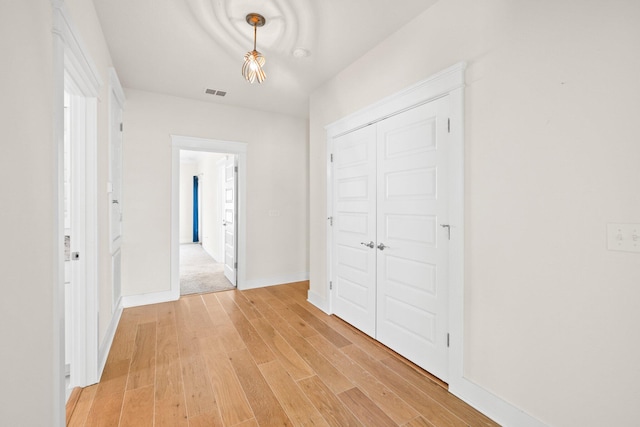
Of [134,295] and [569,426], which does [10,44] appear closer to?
[569,426]

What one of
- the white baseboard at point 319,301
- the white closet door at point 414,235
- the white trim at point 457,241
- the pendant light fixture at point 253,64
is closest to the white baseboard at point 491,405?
the white trim at point 457,241

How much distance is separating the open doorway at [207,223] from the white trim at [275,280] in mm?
335

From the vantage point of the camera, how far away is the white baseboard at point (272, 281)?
14.5 ft

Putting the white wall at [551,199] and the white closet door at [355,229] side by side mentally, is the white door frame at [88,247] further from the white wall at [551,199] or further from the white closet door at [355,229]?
the white wall at [551,199]

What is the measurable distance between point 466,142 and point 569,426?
1.66 metres

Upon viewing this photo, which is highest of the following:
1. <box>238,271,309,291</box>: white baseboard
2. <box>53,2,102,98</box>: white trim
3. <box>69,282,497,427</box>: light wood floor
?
<box>53,2,102,98</box>: white trim

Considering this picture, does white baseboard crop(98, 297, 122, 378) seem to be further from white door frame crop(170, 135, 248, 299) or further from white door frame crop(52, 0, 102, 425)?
white door frame crop(170, 135, 248, 299)

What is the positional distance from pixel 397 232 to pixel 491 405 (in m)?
1.31

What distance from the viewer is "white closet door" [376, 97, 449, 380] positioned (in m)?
2.12

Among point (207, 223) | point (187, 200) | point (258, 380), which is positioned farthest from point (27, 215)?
point (187, 200)

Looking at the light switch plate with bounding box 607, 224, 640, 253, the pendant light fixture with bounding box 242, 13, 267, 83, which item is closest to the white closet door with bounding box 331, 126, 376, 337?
the pendant light fixture with bounding box 242, 13, 267, 83

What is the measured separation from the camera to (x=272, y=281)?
4.62 metres

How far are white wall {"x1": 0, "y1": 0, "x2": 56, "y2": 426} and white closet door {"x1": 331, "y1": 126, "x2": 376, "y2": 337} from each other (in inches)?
90.5

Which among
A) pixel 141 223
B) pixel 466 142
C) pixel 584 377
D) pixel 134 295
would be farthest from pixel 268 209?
pixel 584 377
